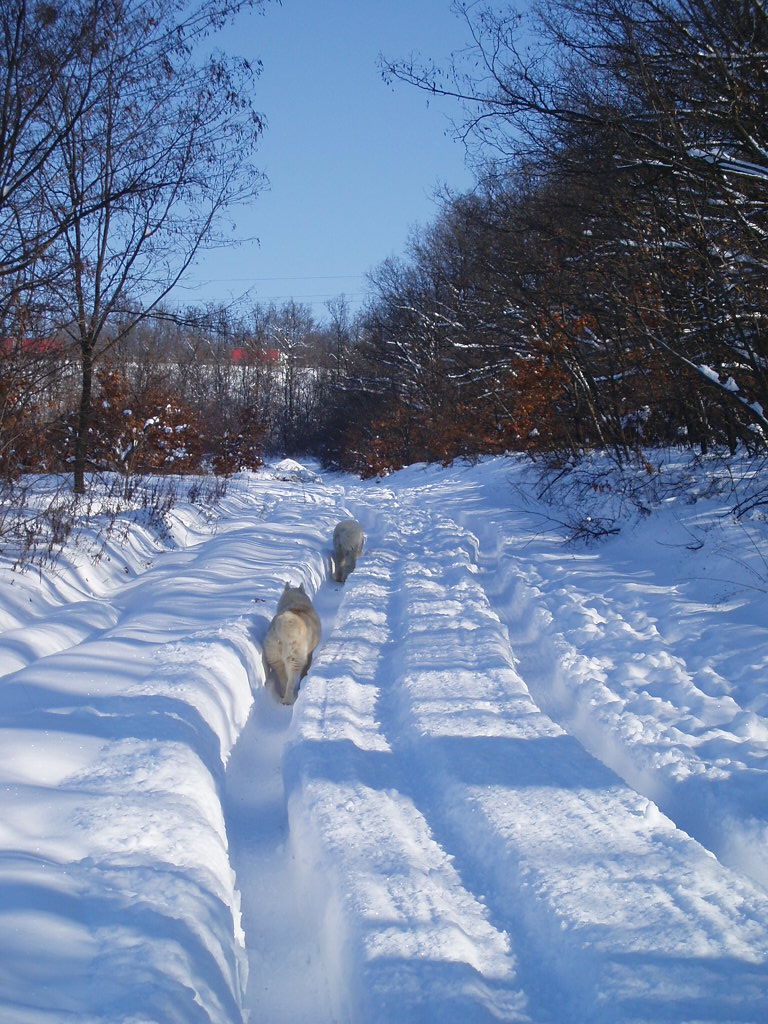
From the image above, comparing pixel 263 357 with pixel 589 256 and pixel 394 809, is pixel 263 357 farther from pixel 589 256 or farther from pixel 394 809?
pixel 394 809

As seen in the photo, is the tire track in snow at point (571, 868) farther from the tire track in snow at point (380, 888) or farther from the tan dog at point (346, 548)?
the tan dog at point (346, 548)

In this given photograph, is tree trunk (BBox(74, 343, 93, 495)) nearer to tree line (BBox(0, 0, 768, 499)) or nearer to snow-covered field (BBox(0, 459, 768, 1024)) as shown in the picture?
tree line (BBox(0, 0, 768, 499))

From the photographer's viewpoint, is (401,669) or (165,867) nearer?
(165,867)

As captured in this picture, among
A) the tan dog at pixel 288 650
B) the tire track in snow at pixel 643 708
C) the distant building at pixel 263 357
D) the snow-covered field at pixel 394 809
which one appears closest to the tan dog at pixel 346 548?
the snow-covered field at pixel 394 809

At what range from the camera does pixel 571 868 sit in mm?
3076

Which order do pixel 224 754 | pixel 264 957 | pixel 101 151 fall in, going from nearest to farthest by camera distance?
pixel 264 957, pixel 224 754, pixel 101 151

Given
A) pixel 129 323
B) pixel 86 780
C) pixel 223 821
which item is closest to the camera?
pixel 86 780

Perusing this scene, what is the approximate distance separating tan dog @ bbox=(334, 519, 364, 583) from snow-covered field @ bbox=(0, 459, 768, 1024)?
2352 millimetres

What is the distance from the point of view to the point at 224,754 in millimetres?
4617

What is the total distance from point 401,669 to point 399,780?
1.76m

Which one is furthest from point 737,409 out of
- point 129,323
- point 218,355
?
point 218,355

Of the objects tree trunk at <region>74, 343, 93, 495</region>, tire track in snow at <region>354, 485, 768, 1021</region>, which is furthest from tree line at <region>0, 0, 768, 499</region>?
tire track in snow at <region>354, 485, 768, 1021</region>

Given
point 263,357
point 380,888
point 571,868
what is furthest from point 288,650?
point 263,357

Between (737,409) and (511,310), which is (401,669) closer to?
(737,409)
